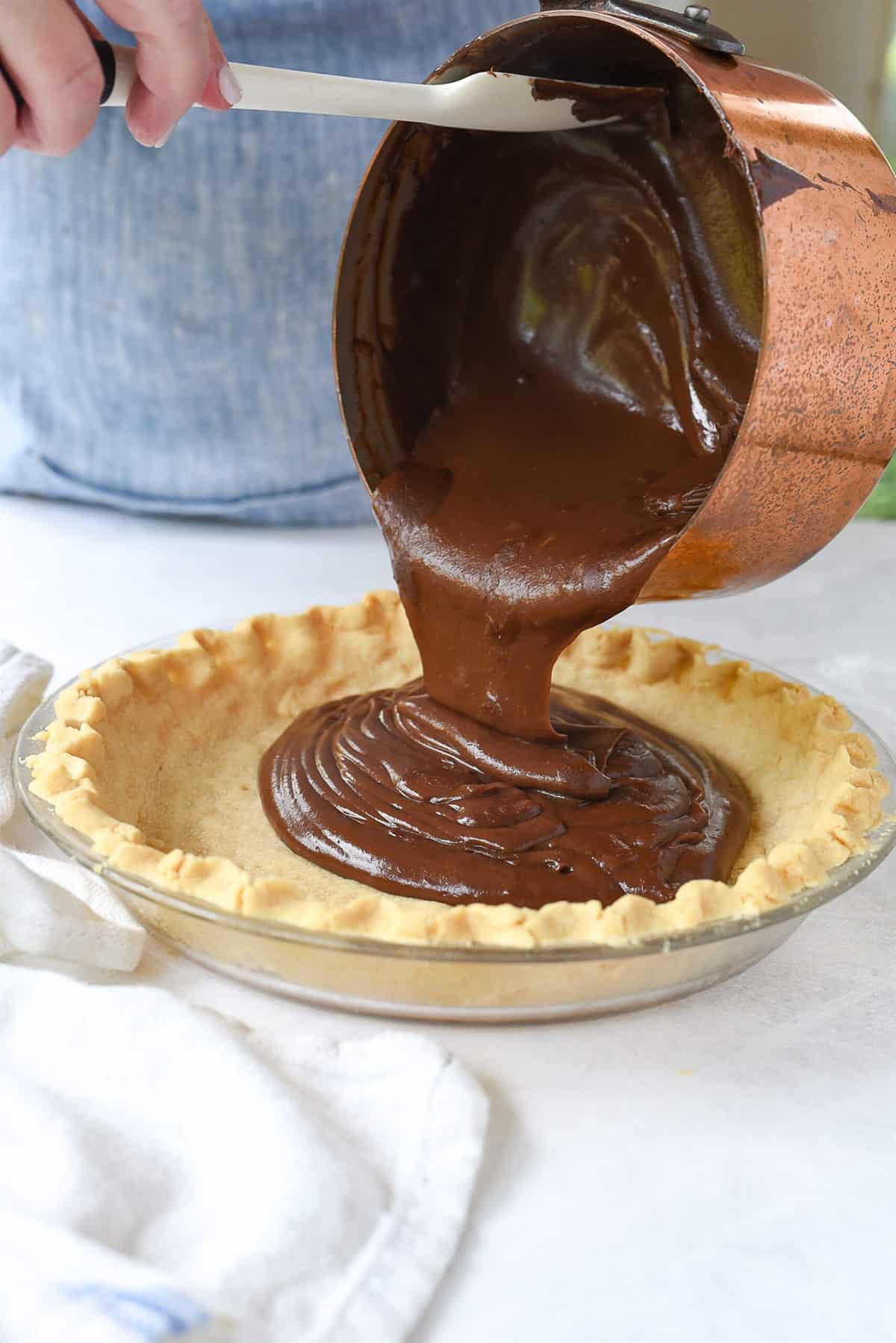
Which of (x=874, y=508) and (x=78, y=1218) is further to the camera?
(x=874, y=508)

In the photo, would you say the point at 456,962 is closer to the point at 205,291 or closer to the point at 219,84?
the point at 219,84

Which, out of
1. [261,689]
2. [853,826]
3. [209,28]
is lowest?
[261,689]

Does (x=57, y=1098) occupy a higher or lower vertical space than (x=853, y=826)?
lower

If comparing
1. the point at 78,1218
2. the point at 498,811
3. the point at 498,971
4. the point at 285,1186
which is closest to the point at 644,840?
the point at 498,811

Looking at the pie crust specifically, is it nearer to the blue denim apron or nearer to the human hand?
the human hand

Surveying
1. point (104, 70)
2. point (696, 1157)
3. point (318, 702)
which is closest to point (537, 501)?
point (318, 702)

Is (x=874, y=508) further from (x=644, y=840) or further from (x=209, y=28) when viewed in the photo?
(x=209, y=28)

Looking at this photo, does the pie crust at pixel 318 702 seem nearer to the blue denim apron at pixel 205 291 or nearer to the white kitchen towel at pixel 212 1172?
the white kitchen towel at pixel 212 1172
